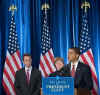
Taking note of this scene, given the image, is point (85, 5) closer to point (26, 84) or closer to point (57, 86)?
point (26, 84)

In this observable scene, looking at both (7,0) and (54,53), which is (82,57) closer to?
(54,53)

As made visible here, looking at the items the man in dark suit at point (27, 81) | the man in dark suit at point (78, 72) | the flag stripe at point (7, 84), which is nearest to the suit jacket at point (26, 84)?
the man in dark suit at point (27, 81)

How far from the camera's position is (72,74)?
405 centimetres

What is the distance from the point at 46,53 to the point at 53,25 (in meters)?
0.73

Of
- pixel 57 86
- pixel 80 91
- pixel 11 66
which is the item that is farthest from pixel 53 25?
pixel 57 86

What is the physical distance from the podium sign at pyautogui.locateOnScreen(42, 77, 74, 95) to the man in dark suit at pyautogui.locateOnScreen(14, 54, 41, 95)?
1809 mm

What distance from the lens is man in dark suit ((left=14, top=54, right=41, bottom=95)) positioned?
5000mm

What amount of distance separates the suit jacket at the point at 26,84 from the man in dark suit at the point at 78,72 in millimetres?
1167

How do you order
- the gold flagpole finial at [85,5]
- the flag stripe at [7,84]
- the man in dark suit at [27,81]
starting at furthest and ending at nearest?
the flag stripe at [7,84] → the gold flagpole finial at [85,5] → the man in dark suit at [27,81]

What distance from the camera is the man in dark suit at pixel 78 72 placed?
3900 millimetres

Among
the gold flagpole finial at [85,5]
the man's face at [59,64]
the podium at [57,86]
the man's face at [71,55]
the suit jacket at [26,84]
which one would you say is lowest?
the suit jacket at [26,84]

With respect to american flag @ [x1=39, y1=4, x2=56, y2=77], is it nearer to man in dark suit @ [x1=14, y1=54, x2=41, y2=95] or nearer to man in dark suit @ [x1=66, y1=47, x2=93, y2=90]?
man in dark suit @ [x1=14, y1=54, x2=41, y2=95]

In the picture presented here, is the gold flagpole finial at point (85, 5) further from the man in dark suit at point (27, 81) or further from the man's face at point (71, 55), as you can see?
the man's face at point (71, 55)

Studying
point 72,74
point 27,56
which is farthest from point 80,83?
point 27,56
